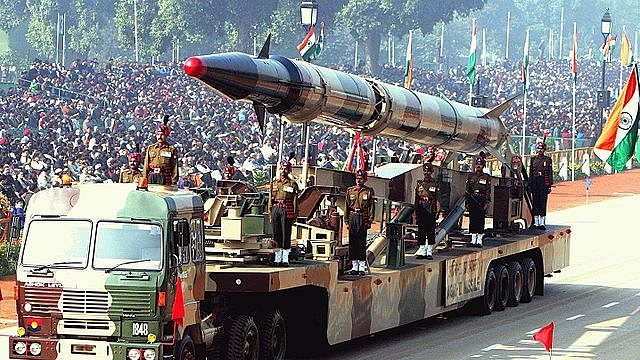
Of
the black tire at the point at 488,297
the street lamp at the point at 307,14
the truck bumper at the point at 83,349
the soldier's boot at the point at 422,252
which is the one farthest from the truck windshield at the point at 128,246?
the street lamp at the point at 307,14

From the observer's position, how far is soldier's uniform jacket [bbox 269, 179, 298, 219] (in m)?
19.1

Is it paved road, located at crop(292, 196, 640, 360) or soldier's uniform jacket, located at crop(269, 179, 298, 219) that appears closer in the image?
soldier's uniform jacket, located at crop(269, 179, 298, 219)

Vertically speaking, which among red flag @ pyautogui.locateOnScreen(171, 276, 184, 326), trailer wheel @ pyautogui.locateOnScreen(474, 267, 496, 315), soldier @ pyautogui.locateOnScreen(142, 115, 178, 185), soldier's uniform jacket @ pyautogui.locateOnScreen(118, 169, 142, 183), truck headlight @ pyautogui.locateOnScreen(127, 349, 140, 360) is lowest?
trailer wheel @ pyautogui.locateOnScreen(474, 267, 496, 315)

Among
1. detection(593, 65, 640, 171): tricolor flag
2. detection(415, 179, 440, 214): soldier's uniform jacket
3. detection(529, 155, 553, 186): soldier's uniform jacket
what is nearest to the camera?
detection(415, 179, 440, 214): soldier's uniform jacket

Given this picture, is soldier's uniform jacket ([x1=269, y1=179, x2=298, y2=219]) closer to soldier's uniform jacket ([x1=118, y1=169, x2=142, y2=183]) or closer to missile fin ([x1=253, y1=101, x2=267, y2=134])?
missile fin ([x1=253, y1=101, x2=267, y2=134])

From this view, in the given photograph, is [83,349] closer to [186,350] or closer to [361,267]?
[186,350]

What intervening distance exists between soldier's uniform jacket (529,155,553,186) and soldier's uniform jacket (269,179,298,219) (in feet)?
32.1

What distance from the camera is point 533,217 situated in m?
28.2

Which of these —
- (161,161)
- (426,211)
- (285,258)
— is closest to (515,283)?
(426,211)

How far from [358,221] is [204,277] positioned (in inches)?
161

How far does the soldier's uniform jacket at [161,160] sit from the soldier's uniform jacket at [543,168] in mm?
11907

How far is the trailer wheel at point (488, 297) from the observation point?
81.6 feet

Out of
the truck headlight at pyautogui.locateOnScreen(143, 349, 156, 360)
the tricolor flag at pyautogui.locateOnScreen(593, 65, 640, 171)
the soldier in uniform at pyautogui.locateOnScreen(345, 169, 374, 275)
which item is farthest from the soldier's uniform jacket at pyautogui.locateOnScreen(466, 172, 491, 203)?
the truck headlight at pyautogui.locateOnScreen(143, 349, 156, 360)

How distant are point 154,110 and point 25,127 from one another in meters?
11.5
